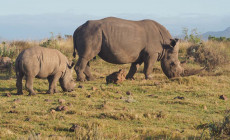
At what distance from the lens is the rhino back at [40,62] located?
8.31 meters

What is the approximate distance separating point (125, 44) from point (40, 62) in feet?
11.6

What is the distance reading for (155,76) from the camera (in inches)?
508

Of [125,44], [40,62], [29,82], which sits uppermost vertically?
[125,44]

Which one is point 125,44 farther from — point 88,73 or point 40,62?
point 40,62

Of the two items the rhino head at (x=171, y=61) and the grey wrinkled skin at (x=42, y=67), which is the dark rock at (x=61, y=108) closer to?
the grey wrinkled skin at (x=42, y=67)

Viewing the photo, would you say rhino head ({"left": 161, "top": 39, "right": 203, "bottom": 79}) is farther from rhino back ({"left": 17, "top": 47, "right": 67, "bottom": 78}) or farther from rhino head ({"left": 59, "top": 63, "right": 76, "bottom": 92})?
rhino back ({"left": 17, "top": 47, "right": 67, "bottom": 78})

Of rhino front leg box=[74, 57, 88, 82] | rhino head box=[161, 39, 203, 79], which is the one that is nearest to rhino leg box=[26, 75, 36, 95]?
rhino front leg box=[74, 57, 88, 82]

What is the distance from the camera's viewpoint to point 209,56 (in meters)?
16.4

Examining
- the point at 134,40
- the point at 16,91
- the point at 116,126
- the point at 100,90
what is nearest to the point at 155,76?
the point at 134,40

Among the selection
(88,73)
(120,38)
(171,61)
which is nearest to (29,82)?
(88,73)

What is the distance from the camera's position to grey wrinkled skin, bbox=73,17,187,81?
10914mm

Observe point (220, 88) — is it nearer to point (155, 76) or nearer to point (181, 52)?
point (155, 76)

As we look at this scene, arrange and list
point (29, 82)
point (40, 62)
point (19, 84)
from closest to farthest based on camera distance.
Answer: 1. point (29, 82)
2. point (40, 62)
3. point (19, 84)

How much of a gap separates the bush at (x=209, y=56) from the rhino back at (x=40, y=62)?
27.7 feet
